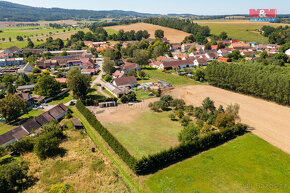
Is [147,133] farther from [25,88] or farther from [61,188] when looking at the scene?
[25,88]

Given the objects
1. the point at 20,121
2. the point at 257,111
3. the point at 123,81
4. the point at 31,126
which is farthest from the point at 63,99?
the point at 257,111

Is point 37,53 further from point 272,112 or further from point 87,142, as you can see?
point 272,112

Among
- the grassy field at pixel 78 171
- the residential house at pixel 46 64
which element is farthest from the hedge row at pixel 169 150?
the residential house at pixel 46 64

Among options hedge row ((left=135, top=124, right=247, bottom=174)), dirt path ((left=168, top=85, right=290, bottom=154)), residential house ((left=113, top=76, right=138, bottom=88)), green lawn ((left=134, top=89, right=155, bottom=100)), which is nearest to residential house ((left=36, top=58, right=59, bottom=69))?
residential house ((left=113, top=76, right=138, bottom=88))

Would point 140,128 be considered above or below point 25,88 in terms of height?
below

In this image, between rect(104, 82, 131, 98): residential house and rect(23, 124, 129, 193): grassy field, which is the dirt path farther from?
rect(23, 124, 129, 193): grassy field

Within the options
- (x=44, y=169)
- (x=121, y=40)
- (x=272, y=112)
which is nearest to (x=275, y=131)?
(x=272, y=112)

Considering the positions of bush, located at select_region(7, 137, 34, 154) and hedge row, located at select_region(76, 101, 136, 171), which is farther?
bush, located at select_region(7, 137, 34, 154)

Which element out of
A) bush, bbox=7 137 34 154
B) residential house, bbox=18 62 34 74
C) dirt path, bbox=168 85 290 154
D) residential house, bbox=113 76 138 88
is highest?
residential house, bbox=18 62 34 74
